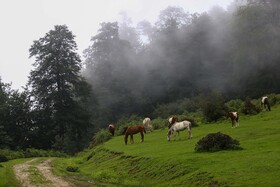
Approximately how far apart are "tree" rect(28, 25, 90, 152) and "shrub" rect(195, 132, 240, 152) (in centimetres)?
4795

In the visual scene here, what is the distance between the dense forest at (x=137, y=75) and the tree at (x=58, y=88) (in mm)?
181

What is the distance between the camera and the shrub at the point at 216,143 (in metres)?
22.9

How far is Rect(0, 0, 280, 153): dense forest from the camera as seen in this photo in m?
62.3

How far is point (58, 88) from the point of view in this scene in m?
72.7

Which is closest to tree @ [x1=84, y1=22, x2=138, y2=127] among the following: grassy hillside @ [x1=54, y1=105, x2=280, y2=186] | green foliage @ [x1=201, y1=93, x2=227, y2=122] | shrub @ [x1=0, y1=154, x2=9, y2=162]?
shrub @ [x1=0, y1=154, x2=9, y2=162]

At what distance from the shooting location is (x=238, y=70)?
221 ft

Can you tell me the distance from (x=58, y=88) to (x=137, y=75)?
63.4 feet

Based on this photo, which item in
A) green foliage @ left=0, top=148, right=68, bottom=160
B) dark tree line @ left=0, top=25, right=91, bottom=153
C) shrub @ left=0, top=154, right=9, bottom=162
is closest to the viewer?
shrub @ left=0, top=154, right=9, bottom=162

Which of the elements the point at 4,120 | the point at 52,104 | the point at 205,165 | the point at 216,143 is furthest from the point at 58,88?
the point at 205,165

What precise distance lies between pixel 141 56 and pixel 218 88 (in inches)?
893

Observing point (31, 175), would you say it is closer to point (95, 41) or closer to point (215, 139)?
point (215, 139)

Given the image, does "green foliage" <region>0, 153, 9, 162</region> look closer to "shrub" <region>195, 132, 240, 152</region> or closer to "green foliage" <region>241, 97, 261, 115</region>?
"green foliage" <region>241, 97, 261, 115</region>

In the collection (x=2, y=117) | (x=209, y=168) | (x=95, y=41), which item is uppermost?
(x=95, y=41)

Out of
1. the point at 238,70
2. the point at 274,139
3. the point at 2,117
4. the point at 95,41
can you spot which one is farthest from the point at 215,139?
the point at 95,41
